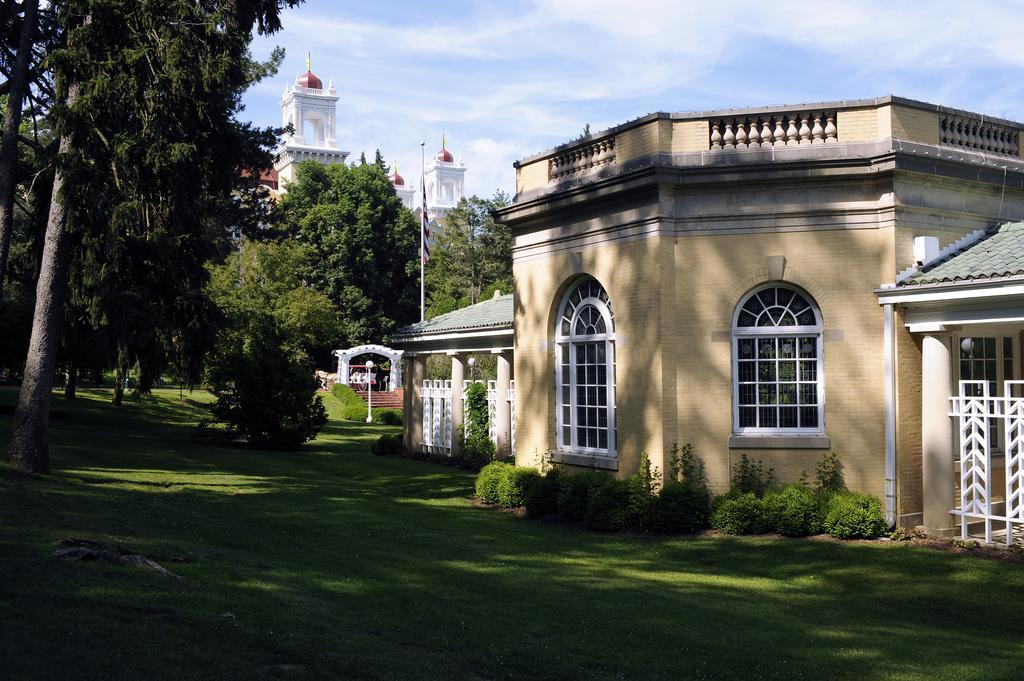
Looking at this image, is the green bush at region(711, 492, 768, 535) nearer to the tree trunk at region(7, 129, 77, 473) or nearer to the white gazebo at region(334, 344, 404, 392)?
the tree trunk at region(7, 129, 77, 473)

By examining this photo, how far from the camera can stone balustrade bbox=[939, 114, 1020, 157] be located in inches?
615

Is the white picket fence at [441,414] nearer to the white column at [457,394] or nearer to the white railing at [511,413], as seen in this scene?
the white column at [457,394]

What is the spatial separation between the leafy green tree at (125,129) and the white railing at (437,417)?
34.9 feet

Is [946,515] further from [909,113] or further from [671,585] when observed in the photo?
[909,113]

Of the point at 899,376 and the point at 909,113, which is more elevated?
the point at 909,113

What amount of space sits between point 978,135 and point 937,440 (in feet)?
18.6

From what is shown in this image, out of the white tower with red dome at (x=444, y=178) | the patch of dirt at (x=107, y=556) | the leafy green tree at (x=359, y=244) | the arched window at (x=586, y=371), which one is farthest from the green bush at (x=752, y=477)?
the white tower with red dome at (x=444, y=178)

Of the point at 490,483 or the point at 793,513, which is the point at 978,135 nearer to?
the point at 793,513

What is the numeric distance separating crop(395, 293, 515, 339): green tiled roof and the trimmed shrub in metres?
8.38

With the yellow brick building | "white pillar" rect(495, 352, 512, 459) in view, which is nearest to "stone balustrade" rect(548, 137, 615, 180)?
the yellow brick building

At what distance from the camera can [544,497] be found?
16.9 metres

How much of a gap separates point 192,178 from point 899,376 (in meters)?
14.5

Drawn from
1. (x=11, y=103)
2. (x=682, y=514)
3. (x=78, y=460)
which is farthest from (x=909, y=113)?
(x=78, y=460)

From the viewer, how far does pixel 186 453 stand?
26.1 meters
